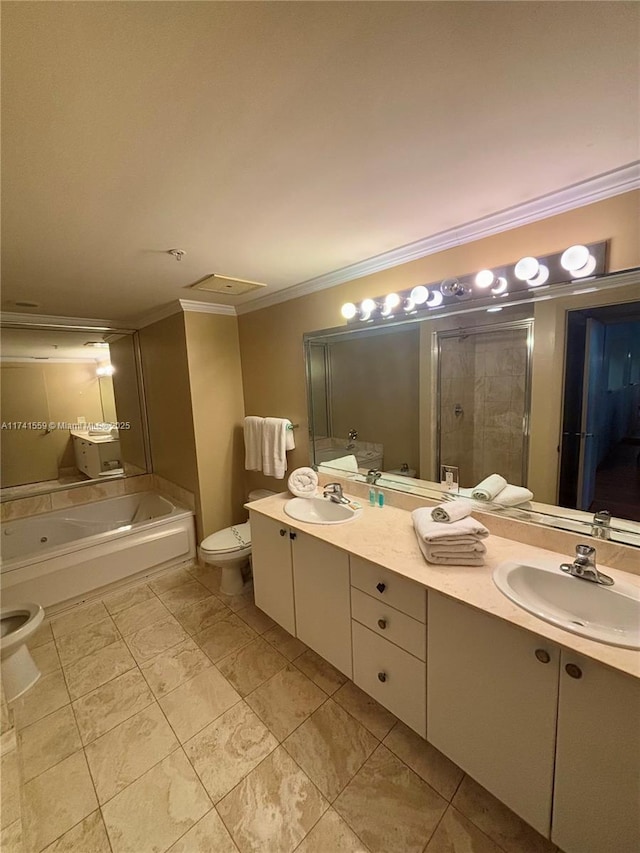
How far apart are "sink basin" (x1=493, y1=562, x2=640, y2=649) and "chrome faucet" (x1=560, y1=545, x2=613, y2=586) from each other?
2cm

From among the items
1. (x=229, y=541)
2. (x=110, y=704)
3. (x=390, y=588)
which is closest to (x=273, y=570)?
(x=229, y=541)

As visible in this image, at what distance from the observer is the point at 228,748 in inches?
57.2

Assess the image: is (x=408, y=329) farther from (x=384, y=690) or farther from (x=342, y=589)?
(x=384, y=690)

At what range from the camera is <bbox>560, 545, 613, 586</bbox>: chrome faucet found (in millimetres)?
1170

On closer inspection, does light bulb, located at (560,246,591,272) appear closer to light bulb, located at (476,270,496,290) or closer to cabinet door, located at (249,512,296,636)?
light bulb, located at (476,270,496,290)

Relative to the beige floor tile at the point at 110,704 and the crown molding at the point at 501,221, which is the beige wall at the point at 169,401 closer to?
the crown molding at the point at 501,221

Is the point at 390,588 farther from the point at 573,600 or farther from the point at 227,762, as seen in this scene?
the point at 227,762

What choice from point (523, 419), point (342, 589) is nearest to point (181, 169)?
point (523, 419)

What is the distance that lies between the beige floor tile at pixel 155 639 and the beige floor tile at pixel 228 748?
648 millimetres

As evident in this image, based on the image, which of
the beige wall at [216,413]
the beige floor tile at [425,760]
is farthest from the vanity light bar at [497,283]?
the beige floor tile at [425,760]

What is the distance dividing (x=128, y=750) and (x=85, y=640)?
0.91 m

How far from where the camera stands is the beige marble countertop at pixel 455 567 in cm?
93

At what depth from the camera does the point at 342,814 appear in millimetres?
1215

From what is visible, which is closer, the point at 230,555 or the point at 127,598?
the point at 230,555
